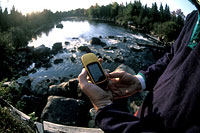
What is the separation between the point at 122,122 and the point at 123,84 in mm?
972

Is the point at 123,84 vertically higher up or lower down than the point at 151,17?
lower down

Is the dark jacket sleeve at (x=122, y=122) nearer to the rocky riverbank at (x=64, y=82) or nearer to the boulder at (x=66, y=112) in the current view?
the rocky riverbank at (x=64, y=82)

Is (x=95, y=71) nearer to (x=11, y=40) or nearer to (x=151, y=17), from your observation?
(x=11, y=40)

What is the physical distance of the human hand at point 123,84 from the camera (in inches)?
71.0

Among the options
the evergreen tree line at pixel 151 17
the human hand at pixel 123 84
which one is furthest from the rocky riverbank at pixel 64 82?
the evergreen tree line at pixel 151 17

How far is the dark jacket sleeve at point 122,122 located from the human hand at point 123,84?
66 centimetres

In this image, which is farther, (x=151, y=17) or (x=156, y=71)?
(x=151, y=17)

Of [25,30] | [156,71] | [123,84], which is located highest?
[25,30]

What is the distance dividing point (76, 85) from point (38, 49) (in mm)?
18295

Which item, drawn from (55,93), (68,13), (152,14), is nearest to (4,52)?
(55,93)

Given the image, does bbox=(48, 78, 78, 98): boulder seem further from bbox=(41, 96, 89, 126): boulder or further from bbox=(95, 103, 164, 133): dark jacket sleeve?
bbox=(95, 103, 164, 133): dark jacket sleeve

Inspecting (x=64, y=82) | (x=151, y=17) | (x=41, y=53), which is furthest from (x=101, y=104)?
(x=151, y=17)

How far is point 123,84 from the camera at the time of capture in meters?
1.96

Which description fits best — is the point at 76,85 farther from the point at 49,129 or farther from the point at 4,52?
the point at 4,52
